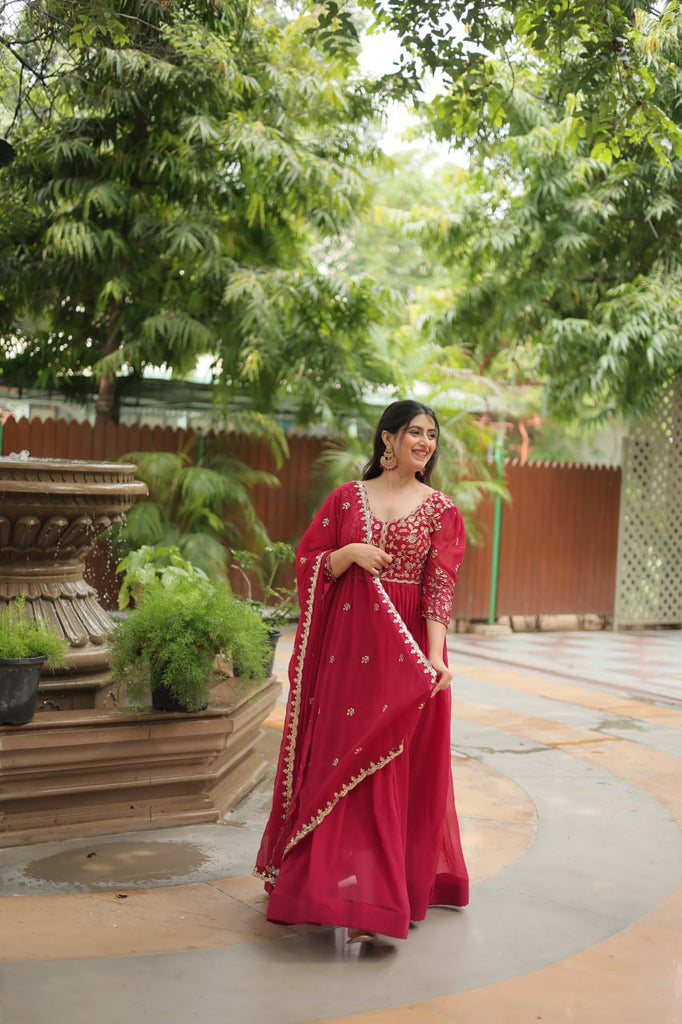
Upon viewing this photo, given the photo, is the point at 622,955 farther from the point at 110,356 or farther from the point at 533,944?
the point at 110,356

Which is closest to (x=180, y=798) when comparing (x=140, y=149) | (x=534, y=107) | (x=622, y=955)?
(x=622, y=955)

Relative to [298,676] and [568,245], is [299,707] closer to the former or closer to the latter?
[298,676]

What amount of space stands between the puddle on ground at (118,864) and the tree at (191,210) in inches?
231

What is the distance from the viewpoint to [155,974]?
3.04 m

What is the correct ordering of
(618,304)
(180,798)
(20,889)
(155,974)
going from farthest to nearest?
(618,304) < (180,798) < (20,889) < (155,974)

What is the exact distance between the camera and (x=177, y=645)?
4.36 meters

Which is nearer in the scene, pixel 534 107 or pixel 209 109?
pixel 209 109

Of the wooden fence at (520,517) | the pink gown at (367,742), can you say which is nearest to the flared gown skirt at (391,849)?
the pink gown at (367,742)

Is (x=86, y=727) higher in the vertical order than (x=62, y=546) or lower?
lower

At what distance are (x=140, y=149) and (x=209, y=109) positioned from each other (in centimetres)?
74

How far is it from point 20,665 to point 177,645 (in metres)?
0.62

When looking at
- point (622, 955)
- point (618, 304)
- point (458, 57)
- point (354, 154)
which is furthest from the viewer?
point (618, 304)

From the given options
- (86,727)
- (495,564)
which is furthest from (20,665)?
(495,564)

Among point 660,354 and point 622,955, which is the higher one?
point 660,354
